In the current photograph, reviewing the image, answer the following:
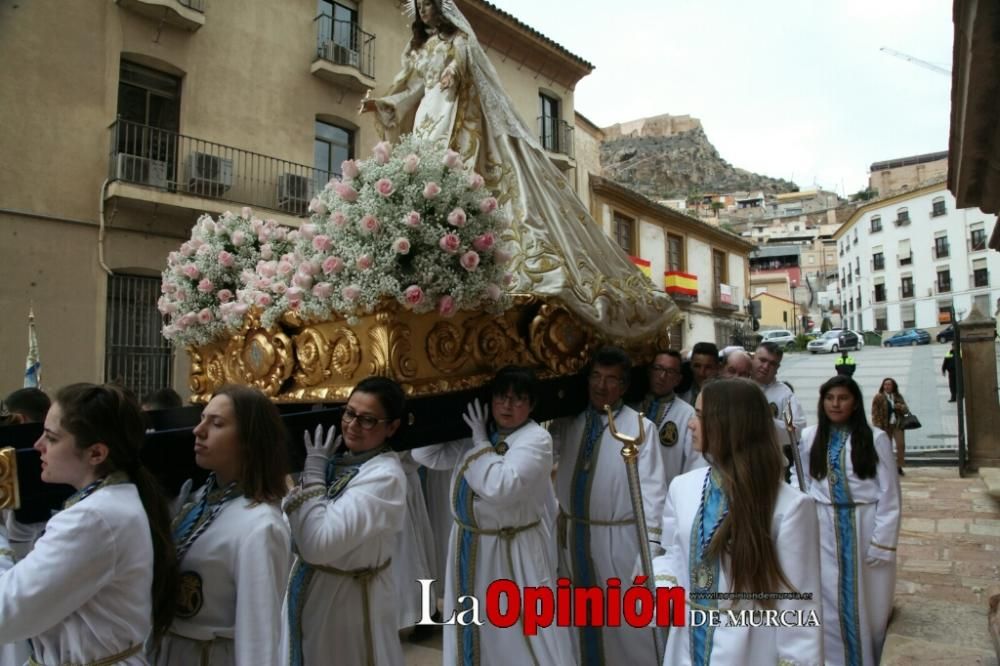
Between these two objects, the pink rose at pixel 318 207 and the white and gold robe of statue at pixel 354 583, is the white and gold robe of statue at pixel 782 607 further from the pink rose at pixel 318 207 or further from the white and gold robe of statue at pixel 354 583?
the pink rose at pixel 318 207

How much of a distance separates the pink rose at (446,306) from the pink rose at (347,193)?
1.72ft

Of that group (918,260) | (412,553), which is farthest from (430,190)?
(918,260)

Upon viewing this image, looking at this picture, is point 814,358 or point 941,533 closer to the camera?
point 941,533

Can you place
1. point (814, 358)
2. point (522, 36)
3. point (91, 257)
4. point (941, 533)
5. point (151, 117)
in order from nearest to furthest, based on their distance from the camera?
point (941, 533)
point (91, 257)
point (151, 117)
point (522, 36)
point (814, 358)

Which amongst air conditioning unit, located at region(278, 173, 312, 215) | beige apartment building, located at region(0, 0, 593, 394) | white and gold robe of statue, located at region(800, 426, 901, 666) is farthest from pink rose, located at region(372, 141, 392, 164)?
air conditioning unit, located at region(278, 173, 312, 215)

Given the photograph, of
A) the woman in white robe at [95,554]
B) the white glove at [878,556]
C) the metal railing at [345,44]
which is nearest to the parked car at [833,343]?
the metal railing at [345,44]

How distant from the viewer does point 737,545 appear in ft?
5.94

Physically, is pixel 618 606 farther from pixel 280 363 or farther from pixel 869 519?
pixel 280 363

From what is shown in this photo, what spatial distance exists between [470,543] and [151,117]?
8.55m

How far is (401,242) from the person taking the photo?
8.02ft

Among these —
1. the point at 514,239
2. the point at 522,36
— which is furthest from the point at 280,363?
the point at 522,36

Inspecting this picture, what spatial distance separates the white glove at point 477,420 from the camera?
2.80 metres

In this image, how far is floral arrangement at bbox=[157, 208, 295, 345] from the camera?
3350mm

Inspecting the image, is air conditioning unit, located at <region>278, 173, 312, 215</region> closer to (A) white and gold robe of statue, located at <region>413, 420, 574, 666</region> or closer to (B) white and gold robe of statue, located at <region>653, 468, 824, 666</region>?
(A) white and gold robe of statue, located at <region>413, 420, 574, 666</region>
